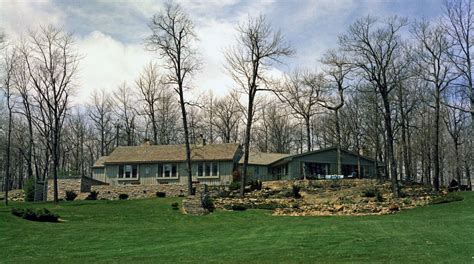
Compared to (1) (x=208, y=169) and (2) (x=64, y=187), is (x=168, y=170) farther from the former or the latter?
(2) (x=64, y=187)

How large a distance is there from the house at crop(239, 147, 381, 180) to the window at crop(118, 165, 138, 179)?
10620 mm

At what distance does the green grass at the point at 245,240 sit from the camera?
43.7 feet

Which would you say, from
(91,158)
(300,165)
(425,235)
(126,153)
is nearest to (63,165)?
(91,158)

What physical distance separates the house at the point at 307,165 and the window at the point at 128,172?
10620mm

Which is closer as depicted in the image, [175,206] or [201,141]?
[175,206]

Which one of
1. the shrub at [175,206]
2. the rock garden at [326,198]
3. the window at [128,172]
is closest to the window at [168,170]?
the window at [128,172]

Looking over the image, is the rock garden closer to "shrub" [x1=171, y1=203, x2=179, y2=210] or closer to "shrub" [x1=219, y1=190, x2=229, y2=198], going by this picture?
"shrub" [x1=219, y1=190, x2=229, y2=198]

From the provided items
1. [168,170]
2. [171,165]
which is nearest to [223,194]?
[171,165]

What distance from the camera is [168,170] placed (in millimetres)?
47594

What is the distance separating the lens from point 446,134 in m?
61.2

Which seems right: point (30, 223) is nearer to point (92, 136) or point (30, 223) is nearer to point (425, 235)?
point (425, 235)

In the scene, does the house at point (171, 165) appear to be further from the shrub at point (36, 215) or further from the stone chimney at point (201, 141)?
the shrub at point (36, 215)

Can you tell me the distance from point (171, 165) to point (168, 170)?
1.97 ft

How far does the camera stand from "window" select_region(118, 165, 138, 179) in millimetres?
48188
